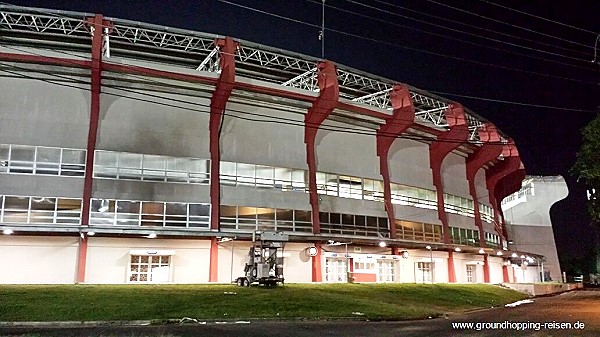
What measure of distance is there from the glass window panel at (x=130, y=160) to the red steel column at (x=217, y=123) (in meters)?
4.53

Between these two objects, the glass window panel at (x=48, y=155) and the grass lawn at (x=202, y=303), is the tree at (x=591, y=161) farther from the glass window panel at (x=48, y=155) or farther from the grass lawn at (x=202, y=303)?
the glass window panel at (x=48, y=155)

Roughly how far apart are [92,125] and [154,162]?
4281 mm

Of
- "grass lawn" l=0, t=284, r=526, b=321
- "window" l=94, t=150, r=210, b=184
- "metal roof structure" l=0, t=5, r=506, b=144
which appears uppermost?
"metal roof structure" l=0, t=5, r=506, b=144

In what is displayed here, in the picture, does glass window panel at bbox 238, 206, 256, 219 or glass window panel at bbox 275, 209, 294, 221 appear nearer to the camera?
glass window panel at bbox 238, 206, 256, 219

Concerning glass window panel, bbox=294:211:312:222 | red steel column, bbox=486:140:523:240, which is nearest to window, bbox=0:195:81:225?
glass window panel, bbox=294:211:312:222

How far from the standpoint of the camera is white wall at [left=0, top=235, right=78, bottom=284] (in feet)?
94.8

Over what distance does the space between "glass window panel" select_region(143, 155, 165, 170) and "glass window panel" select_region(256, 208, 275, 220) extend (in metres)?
6.87

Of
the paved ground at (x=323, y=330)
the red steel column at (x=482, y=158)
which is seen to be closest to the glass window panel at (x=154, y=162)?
the paved ground at (x=323, y=330)

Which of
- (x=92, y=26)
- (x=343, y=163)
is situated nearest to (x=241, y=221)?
(x=343, y=163)

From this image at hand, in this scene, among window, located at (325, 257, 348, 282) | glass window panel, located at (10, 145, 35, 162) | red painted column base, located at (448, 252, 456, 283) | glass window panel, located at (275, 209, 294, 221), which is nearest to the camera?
glass window panel, located at (10, 145, 35, 162)

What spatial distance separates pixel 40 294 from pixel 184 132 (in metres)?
14.6

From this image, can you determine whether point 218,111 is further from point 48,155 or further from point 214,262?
point 48,155

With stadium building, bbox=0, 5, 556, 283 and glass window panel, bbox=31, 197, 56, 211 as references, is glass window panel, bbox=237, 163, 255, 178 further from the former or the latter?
glass window panel, bbox=31, 197, 56, 211

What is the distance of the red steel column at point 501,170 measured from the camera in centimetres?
5322
